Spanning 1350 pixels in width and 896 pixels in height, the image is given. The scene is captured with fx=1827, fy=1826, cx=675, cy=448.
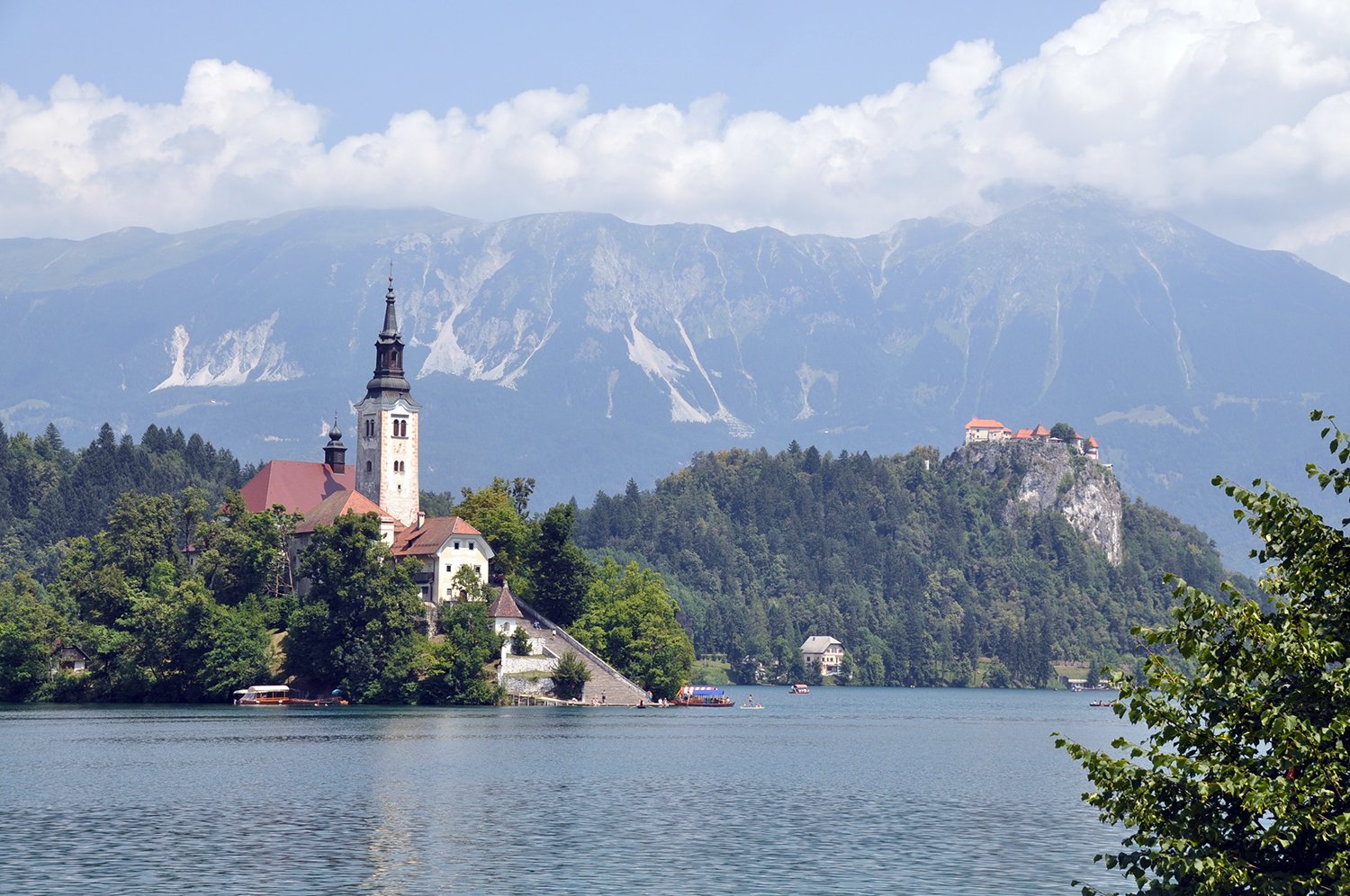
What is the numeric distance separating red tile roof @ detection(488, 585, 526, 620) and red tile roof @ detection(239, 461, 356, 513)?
3215 cm

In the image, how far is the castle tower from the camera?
18050 centimetres

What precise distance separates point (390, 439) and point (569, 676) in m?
38.6

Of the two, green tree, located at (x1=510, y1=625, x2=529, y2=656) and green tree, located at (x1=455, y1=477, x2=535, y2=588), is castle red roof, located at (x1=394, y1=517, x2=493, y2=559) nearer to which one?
green tree, located at (x1=455, y1=477, x2=535, y2=588)

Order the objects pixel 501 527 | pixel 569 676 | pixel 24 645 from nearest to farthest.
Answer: pixel 24 645 < pixel 569 676 < pixel 501 527

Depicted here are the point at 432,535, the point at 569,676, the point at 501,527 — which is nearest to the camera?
the point at 569,676

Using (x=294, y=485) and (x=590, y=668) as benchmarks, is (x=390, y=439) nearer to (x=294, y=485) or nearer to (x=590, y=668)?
(x=294, y=485)

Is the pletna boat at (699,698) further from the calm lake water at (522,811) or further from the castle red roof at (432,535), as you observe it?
the calm lake water at (522,811)

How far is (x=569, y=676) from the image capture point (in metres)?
154

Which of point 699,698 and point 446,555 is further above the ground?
point 446,555

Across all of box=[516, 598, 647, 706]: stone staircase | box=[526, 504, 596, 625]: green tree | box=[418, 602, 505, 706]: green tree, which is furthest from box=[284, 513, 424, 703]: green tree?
box=[526, 504, 596, 625]: green tree

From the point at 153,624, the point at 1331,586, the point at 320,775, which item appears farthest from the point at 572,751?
the point at 1331,586

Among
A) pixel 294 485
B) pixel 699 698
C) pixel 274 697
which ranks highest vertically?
pixel 294 485

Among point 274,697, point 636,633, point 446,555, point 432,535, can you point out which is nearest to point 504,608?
point 446,555

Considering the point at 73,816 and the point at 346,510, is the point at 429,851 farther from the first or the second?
the point at 346,510
